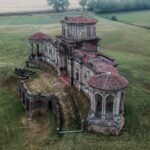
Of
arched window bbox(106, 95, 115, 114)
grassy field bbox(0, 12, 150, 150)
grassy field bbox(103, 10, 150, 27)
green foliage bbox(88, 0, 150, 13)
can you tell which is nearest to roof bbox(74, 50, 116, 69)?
arched window bbox(106, 95, 115, 114)

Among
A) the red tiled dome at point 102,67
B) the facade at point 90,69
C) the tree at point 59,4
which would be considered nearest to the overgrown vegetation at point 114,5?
the tree at point 59,4

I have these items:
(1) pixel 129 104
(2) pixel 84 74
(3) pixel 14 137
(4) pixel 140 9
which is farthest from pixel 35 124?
(4) pixel 140 9

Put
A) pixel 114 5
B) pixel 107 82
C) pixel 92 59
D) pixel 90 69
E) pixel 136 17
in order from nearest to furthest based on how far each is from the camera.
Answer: pixel 107 82 → pixel 90 69 → pixel 92 59 → pixel 136 17 → pixel 114 5

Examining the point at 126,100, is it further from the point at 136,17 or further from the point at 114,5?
the point at 114,5

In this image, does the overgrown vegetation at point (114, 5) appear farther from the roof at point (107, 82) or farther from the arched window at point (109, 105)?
the roof at point (107, 82)

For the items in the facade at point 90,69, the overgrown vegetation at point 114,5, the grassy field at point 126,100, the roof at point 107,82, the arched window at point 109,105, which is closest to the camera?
the roof at point 107,82

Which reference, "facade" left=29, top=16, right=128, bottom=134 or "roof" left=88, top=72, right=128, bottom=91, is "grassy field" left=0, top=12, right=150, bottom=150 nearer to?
"facade" left=29, top=16, right=128, bottom=134

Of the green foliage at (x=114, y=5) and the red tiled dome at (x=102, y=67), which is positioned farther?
the green foliage at (x=114, y=5)

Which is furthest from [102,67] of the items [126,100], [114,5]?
[114,5]
